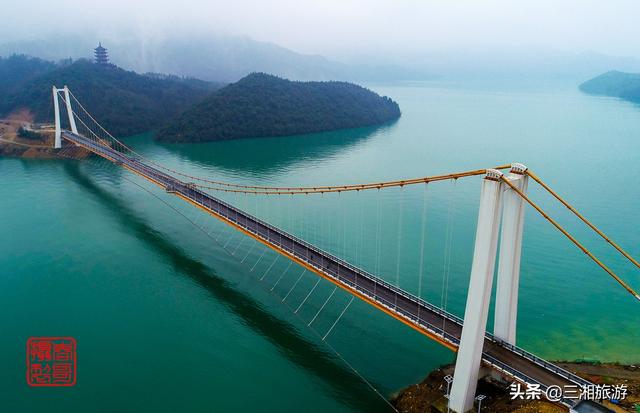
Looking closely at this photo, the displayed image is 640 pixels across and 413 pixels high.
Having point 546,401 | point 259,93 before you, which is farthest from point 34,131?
point 546,401

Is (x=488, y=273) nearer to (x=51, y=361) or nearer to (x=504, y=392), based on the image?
(x=504, y=392)

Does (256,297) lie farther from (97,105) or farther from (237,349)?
(97,105)

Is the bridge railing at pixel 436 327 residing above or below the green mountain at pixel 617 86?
below

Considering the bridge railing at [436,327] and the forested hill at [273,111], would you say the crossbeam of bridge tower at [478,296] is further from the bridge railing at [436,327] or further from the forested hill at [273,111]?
the forested hill at [273,111]

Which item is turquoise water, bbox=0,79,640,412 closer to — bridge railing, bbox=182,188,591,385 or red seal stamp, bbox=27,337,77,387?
red seal stamp, bbox=27,337,77,387

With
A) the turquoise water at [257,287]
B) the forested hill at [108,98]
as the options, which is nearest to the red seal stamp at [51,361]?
the turquoise water at [257,287]

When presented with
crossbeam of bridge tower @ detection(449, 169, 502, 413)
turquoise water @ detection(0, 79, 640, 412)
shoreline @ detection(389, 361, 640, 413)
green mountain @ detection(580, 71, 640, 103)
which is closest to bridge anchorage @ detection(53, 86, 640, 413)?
crossbeam of bridge tower @ detection(449, 169, 502, 413)
